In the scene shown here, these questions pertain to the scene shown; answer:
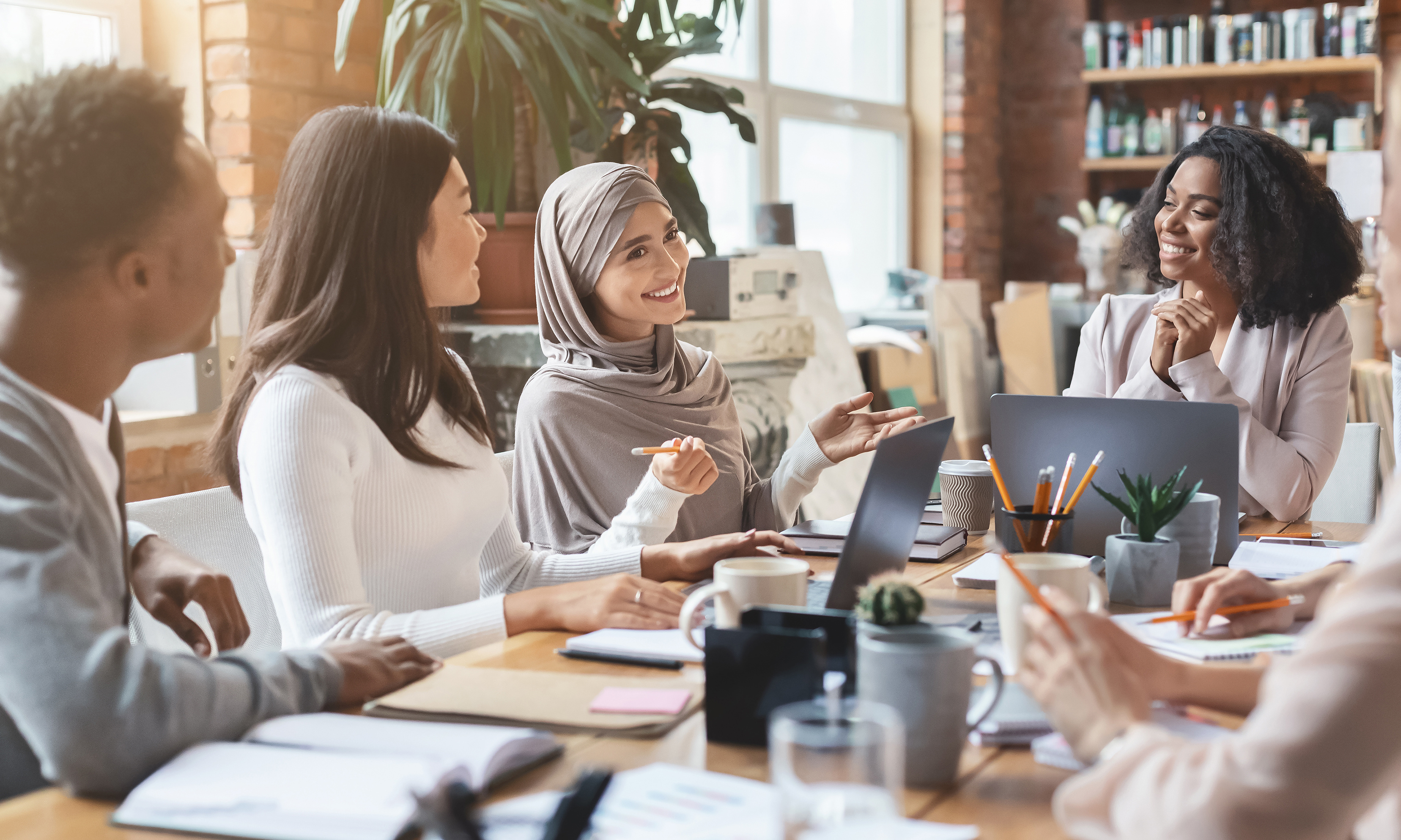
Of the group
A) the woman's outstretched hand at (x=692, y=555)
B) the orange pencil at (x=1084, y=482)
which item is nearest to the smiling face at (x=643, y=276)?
the woman's outstretched hand at (x=692, y=555)

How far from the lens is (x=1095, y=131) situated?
6.23 meters

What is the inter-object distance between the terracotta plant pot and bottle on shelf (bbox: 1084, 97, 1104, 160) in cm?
403

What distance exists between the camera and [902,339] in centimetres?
470

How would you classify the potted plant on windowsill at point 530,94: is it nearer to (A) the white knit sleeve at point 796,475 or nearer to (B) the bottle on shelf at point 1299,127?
(A) the white knit sleeve at point 796,475

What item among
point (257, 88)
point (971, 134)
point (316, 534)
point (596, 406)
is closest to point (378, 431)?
point (316, 534)

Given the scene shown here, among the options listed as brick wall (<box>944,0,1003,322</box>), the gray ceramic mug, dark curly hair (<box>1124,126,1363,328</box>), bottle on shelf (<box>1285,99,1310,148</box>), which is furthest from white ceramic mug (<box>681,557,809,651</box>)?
bottle on shelf (<box>1285,99,1310,148</box>)

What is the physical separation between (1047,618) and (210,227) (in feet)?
2.54

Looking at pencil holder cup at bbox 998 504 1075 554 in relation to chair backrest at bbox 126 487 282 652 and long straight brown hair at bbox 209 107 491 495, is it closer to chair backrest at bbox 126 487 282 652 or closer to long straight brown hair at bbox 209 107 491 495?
long straight brown hair at bbox 209 107 491 495

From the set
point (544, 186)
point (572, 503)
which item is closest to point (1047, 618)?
point (572, 503)

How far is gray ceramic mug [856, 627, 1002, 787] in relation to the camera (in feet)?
2.91

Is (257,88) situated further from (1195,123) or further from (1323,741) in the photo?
(1195,123)

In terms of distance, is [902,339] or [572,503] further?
[902,339]

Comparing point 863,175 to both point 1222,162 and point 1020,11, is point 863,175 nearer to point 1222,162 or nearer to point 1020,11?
point 1020,11

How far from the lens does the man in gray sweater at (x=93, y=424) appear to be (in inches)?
35.4
